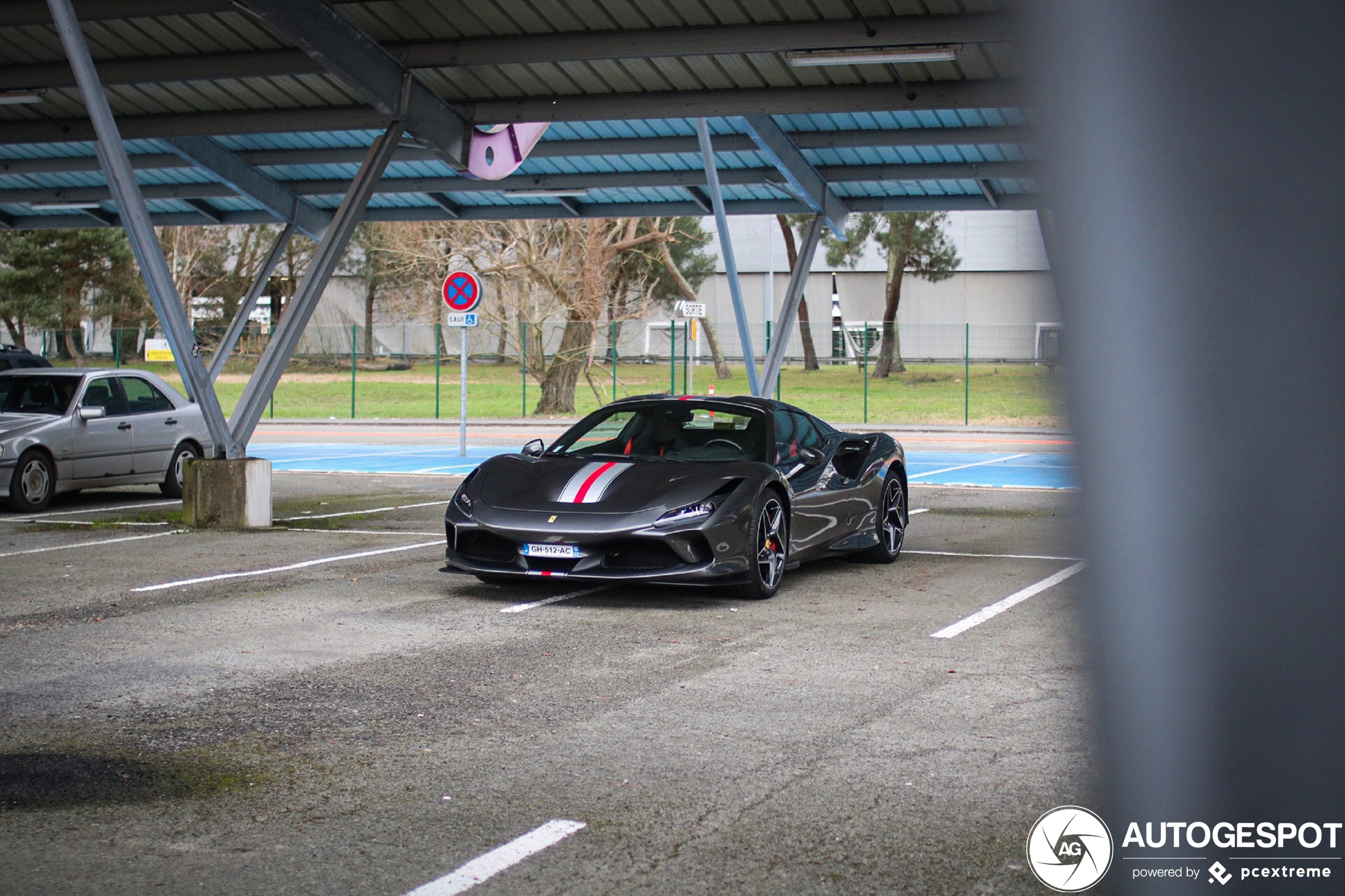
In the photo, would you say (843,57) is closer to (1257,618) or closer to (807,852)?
(807,852)

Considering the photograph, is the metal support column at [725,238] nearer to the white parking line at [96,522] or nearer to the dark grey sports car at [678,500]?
the dark grey sports car at [678,500]

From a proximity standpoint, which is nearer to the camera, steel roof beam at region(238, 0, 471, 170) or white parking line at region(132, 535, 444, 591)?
white parking line at region(132, 535, 444, 591)

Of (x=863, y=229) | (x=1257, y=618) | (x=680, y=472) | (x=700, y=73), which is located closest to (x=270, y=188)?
(x=700, y=73)

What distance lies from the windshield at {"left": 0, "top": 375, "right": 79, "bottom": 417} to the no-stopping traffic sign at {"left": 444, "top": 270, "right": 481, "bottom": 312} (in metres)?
8.27

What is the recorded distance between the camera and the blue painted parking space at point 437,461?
1914 centimetres

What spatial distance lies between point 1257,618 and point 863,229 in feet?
152

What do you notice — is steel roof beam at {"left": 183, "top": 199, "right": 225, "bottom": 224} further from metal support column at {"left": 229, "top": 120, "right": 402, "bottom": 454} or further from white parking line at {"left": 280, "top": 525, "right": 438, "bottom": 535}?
white parking line at {"left": 280, "top": 525, "right": 438, "bottom": 535}

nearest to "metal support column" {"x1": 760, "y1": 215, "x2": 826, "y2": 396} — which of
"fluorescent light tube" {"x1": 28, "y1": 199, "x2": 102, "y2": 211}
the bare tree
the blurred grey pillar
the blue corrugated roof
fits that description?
the blue corrugated roof

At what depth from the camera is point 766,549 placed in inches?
328

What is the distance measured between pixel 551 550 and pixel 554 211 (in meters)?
12.7

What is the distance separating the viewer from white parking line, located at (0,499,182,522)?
1262 cm

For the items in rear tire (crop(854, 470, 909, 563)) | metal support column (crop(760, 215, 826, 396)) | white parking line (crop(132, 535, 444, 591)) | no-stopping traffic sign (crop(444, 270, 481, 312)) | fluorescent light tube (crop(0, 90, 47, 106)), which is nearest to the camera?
white parking line (crop(132, 535, 444, 591))

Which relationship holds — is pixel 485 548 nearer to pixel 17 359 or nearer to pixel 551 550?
pixel 551 550

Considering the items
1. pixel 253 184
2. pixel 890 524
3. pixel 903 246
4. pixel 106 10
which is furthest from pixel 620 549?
pixel 903 246
